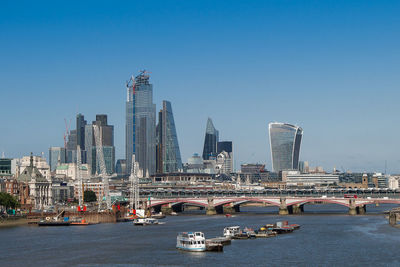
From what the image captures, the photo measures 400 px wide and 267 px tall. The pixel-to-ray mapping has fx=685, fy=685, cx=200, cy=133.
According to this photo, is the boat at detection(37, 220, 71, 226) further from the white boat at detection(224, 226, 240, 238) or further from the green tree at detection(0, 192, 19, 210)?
the white boat at detection(224, 226, 240, 238)

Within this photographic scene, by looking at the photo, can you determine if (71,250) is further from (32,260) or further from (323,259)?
(323,259)

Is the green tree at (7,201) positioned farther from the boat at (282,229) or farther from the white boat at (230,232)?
the white boat at (230,232)

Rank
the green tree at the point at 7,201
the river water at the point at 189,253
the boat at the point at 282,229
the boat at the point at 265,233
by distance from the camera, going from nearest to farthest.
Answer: the river water at the point at 189,253 → the boat at the point at 265,233 → the boat at the point at 282,229 → the green tree at the point at 7,201

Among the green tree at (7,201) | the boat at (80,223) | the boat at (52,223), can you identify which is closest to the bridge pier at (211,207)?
the boat at (80,223)

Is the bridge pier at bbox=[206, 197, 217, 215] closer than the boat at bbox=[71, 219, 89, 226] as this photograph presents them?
No

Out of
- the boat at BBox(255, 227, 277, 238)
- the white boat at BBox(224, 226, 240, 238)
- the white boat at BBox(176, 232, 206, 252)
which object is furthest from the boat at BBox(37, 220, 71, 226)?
the white boat at BBox(176, 232, 206, 252)

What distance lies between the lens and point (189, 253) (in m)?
91.1

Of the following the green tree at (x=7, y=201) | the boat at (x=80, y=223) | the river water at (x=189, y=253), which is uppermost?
the green tree at (x=7, y=201)

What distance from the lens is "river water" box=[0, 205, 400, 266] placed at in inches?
3270

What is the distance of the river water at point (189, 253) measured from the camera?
83.1 m

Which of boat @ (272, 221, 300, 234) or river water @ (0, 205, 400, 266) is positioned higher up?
boat @ (272, 221, 300, 234)

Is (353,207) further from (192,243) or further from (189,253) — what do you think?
(189,253)

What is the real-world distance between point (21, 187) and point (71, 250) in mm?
106556

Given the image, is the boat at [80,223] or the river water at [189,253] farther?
the boat at [80,223]
